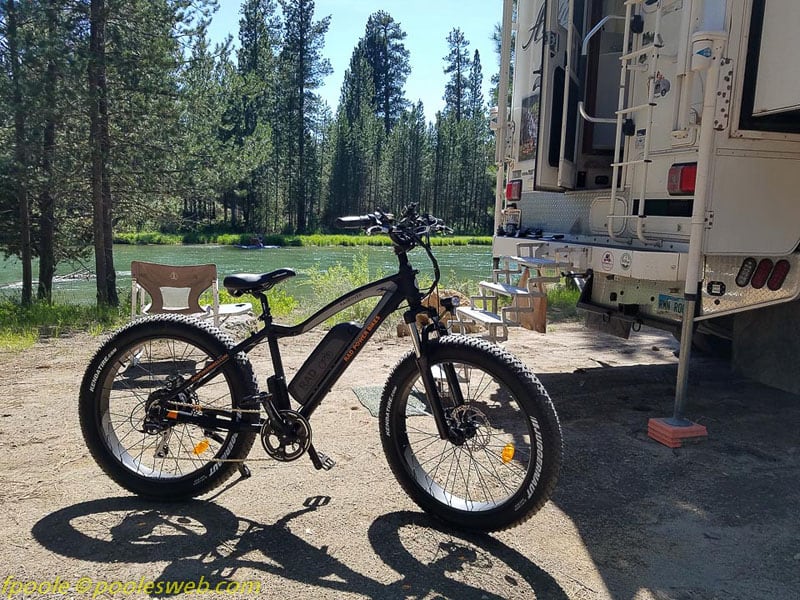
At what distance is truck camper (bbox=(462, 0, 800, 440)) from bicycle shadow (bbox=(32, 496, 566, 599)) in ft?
6.42

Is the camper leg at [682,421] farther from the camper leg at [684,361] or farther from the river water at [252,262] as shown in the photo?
the river water at [252,262]

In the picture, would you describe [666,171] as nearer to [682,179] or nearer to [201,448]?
[682,179]

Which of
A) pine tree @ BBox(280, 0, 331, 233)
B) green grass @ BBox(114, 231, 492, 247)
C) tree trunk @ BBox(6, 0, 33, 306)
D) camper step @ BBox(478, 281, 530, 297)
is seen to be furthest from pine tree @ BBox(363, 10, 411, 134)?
camper step @ BBox(478, 281, 530, 297)

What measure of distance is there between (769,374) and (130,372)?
177 inches

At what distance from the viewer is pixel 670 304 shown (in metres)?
4.26

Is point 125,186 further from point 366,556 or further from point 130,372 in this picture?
point 366,556

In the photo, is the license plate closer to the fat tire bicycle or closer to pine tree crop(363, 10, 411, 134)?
the fat tire bicycle

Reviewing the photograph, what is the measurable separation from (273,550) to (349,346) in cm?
86

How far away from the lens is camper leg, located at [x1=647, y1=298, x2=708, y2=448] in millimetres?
3709

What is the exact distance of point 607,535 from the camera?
265 cm

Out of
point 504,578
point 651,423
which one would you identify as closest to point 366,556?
point 504,578

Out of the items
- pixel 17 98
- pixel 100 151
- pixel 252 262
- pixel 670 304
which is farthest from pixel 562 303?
pixel 252 262

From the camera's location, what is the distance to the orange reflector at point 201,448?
288 centimetres

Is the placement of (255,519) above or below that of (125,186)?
below
